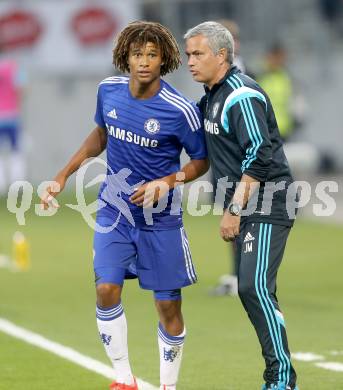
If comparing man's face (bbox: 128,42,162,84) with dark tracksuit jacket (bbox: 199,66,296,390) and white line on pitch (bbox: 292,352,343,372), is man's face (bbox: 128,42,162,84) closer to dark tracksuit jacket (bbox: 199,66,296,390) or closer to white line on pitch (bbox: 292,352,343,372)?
dark tracksuit jacket (bbox: 199,66,296,390)

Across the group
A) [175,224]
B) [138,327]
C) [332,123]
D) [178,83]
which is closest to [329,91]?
[332,123]

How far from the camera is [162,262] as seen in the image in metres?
8.45

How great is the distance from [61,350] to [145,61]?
2.97 m

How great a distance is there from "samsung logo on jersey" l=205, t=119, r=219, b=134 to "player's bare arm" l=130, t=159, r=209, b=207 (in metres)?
0.29

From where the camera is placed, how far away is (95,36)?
1015 inches

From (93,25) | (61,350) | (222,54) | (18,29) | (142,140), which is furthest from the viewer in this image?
(93,25)

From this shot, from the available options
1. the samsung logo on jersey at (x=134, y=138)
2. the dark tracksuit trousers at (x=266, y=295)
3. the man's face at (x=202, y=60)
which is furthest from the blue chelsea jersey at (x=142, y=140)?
the dark tracksuit trousers at (x=266, y=295)

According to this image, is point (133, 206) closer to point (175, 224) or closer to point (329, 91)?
point (175, 224)

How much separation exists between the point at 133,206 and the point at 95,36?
57.8 feet

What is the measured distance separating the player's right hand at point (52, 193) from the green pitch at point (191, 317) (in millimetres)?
1297

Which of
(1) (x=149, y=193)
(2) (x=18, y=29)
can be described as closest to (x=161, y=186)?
(1) (x=149, y=193)

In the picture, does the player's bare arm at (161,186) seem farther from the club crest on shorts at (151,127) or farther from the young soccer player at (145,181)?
the club crest on shorts at (151,127)

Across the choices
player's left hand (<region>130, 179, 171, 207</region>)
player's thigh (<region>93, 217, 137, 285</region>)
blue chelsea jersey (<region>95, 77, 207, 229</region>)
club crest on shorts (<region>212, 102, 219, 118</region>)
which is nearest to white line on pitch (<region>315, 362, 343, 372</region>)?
blue chelsea jersey (<region>95, 77, 207, 229</region>)

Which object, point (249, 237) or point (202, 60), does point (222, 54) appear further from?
point (249, 237)
